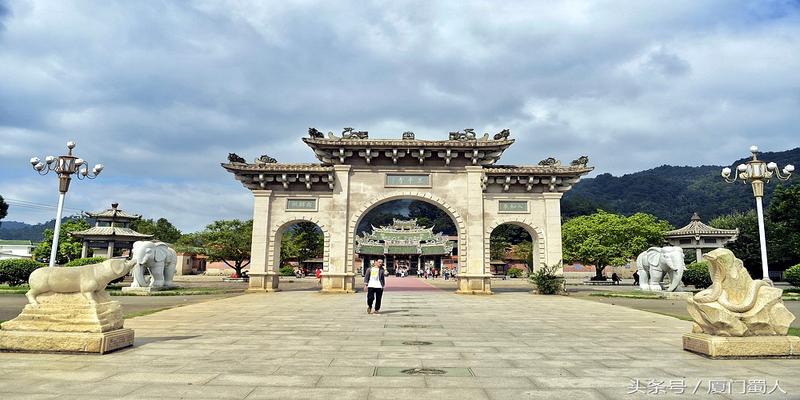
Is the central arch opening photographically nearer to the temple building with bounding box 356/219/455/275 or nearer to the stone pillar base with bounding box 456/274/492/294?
the temple building with bounding box 356/219/455/275

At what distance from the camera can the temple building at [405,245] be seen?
6178cm

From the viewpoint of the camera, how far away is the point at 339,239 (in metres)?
23.0

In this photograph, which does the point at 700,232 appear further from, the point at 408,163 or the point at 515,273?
the point at 408,163

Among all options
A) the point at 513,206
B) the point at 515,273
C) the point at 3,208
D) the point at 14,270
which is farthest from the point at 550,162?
the point at 3,208

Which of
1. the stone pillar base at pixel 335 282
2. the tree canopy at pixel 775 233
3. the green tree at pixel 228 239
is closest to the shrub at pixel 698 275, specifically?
the tree canopy at pixel 775 233

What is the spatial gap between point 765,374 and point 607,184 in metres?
189

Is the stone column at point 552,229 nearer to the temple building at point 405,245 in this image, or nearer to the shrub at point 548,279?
the shrub at point 548,279

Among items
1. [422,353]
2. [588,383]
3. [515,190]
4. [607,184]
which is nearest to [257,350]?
[422,353]

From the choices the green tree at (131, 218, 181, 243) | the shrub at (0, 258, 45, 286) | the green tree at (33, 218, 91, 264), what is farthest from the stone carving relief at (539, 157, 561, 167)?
the green tree at (131, 218, 181, 243)

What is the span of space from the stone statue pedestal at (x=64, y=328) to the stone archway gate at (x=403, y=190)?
51.7 feet

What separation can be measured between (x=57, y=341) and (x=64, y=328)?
0.68ft

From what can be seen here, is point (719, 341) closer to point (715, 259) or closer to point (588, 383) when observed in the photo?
point (715, 259)

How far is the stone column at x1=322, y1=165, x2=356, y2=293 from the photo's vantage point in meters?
22.7

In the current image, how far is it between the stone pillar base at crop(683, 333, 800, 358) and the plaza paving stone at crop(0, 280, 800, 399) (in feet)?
0.62
